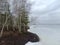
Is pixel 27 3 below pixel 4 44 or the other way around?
the other way around

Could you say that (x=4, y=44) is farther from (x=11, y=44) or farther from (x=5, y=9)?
(x=5, y=9)

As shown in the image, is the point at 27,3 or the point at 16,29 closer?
the point at 27,3

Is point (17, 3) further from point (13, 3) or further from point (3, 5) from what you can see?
point (3, 5)

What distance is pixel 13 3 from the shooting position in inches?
1168

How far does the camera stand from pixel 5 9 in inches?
1093

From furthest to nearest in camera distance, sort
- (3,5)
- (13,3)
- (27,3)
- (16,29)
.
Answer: (16,29) < (27,3) < (13,3) < (3,5)

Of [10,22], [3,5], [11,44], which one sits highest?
[3,5]

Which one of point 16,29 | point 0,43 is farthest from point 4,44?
point 16,29

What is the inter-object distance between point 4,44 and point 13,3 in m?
8.26

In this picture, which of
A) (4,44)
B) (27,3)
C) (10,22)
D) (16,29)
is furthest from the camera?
(16,29)

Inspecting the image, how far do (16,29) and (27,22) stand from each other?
3444mm

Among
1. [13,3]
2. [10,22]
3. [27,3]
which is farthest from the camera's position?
[10,22]

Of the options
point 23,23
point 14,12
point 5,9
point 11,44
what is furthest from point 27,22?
point 11,44

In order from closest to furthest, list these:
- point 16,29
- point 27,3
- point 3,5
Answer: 1. point 3,5
2. point 27,3
3. point 16,29
